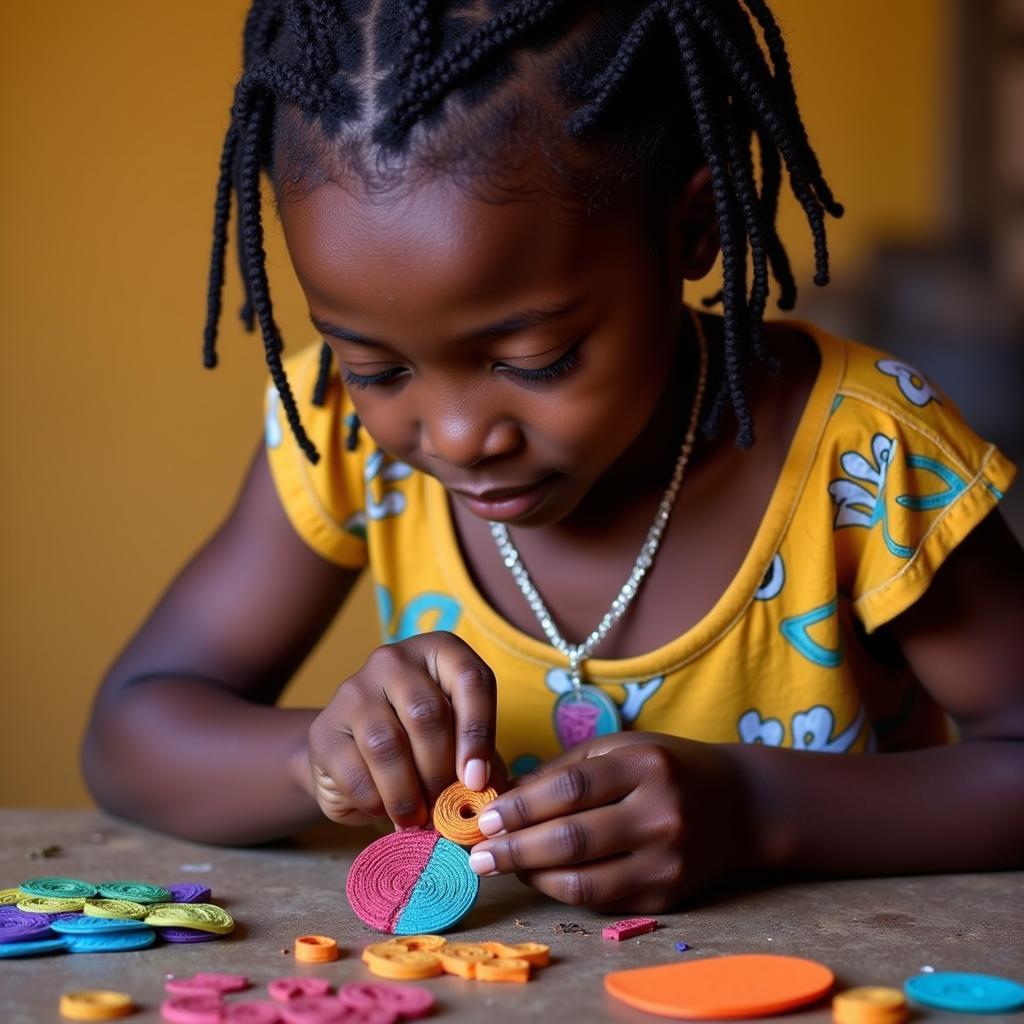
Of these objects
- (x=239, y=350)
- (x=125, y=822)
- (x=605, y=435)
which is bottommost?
(x=125, y=822)

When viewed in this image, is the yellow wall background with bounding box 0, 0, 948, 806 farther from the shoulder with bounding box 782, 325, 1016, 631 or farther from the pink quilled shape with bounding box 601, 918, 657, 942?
the pink quilled shape with bounding box 601, 918, 657, 942

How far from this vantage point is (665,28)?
107cm

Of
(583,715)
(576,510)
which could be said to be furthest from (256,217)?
(583,715)

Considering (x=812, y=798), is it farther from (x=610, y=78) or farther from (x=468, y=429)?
(x=610, y=78)

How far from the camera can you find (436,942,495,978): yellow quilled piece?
0.85m

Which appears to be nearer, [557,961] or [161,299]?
[557,961]

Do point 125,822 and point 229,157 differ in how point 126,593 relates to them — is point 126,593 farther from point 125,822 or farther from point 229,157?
point 229,157

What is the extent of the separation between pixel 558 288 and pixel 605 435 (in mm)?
123

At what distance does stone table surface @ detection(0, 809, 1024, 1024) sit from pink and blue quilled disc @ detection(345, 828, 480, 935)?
0.6 inches

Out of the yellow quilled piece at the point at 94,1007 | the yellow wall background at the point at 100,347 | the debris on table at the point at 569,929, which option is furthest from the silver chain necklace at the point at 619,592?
the yellow wall background at the point at 100,347

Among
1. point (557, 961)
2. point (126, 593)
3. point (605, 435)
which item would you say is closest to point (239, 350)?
point (126, 593)

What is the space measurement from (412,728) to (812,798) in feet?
1.00

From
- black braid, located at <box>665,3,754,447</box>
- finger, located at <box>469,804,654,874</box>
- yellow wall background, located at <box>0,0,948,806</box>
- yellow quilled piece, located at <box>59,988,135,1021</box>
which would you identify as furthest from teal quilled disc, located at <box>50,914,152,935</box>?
yellow wall background, located at <box>0,0,948,806</box>

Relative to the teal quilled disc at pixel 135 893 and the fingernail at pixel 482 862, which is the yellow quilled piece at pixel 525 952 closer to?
the fingernail at pixel 482 862
